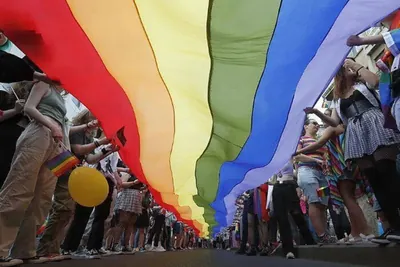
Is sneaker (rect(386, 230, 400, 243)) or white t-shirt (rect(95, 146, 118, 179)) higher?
white t-shirt (rect(95, 146, 118, 179))

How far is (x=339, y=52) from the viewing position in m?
2.17

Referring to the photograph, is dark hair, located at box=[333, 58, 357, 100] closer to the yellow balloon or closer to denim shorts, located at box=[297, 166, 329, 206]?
denim shorts, located at box=[297, 166, 329, 206]

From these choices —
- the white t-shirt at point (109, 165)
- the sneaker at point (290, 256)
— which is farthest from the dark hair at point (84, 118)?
the sneaker at point (290, 256)

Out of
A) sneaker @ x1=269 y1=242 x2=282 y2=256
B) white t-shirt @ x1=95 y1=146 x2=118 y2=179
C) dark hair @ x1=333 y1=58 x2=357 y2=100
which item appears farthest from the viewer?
sneaker @ x1=269 y1=242 x2=282 y2=256

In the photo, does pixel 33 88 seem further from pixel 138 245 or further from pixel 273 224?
pixel 138 245

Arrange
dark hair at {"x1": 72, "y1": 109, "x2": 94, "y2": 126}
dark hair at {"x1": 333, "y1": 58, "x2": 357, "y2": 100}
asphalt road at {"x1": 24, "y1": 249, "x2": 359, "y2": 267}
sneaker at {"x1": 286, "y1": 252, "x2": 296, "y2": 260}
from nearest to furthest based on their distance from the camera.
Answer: asphalt road at {"x1": 24, "y1": 249, "x2": 359, "y2": 267}
dark hair at {"x1": 333, "y1": 58, "x2": 357, "y2": 100}
dark hair at {"x1": 72, "y1": 109, "x2": 94, "y2": 126}
sneaker at {"x1": 286, "y1": 252, "x2": 296, "y2": 260}

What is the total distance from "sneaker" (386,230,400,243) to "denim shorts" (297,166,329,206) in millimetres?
1698

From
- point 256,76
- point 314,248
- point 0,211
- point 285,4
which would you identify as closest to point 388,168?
point 256,76

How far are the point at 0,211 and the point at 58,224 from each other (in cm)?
120

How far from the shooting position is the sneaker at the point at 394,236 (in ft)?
6.89

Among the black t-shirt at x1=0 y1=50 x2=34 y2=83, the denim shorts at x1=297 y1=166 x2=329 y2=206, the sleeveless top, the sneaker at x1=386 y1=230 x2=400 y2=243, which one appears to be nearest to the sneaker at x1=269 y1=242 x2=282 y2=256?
the denim shorts at x1=297 y1=166 x2=329 y2=206

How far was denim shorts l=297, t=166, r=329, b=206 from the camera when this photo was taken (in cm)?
391

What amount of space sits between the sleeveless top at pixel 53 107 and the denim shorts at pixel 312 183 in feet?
8.41

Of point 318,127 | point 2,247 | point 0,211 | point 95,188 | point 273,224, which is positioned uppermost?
point 318,127
